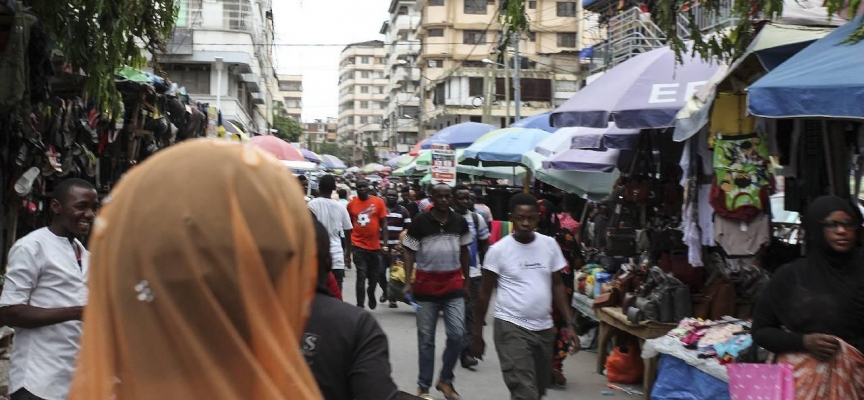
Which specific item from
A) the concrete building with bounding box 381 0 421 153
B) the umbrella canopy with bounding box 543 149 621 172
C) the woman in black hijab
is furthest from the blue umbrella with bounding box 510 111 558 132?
the concrete building with bounding box 381 0 421 153

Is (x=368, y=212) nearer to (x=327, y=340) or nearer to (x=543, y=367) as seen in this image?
(x=543, y=367)

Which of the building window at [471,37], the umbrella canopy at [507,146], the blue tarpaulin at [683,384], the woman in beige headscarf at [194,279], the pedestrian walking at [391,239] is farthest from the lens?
the building window at [471,37]

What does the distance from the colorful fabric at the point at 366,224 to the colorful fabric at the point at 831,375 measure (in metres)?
8.64

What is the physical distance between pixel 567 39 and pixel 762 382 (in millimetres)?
66246

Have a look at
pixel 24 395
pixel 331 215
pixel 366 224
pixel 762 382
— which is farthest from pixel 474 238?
pixel 24 395

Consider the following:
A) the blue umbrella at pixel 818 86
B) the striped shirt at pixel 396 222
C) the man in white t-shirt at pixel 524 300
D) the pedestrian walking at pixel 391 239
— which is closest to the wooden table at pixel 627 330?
the man in white t-shirt at pixel 524 300

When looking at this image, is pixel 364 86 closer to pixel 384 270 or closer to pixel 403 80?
pixel 403 80

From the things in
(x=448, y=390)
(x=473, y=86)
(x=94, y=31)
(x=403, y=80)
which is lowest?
(x=448, y=390)

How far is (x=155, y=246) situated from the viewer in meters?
1.62

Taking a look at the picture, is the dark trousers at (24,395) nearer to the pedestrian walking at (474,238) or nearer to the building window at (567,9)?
the pedestrian walking at (474,238)

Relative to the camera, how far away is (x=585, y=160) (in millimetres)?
13266

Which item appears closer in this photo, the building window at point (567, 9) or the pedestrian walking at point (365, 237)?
the pedestrian walking at point (365, 237)

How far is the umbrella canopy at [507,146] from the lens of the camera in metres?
17.3

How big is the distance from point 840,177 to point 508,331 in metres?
2.86
